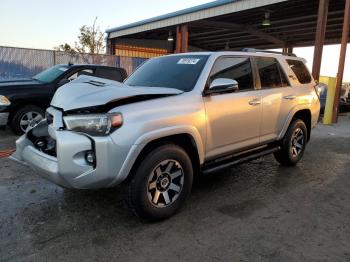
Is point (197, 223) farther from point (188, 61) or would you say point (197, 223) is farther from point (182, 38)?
point (182, 38)

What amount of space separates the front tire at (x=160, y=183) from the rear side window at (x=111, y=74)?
18.6ft

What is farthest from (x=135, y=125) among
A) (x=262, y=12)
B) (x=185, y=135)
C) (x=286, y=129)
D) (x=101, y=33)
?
(x=101, y=33)

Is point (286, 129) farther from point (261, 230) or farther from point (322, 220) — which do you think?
point (261, 230)

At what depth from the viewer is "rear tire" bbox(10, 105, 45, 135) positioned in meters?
7.58

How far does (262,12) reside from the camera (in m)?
15.9

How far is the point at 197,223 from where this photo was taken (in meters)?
3.67

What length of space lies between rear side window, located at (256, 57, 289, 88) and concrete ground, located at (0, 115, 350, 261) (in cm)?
139

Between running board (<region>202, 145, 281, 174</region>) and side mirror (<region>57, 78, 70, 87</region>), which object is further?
side mirror (<region>57, 78, 70, 87</region>)

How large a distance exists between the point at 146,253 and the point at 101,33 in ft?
91.4

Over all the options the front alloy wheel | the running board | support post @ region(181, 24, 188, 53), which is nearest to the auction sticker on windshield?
the running board

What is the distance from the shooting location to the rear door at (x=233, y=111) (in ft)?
13.5

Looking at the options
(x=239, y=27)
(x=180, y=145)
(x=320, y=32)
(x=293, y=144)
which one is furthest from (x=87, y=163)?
(x=239, y=27)

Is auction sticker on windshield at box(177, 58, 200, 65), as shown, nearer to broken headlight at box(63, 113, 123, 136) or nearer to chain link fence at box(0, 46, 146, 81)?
broken headlight at box(63, 113, 123, 136)

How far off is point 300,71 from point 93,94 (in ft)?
12.8
